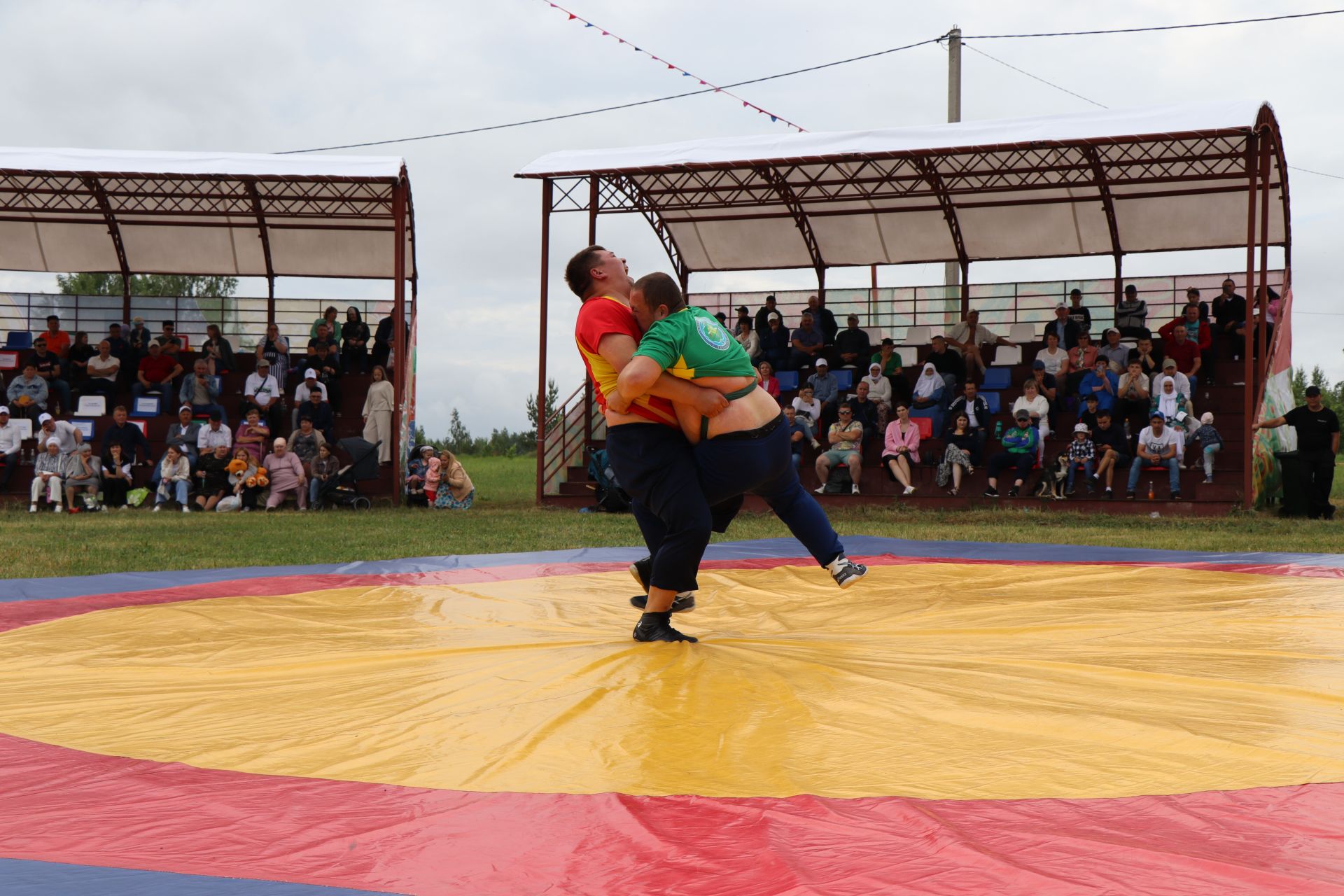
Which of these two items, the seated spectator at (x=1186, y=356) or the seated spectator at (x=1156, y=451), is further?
the seated spectator at (x=1186, y=356)

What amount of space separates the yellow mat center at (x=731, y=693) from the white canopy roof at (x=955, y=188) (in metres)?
8.67

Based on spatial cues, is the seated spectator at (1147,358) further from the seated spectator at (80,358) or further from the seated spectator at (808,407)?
the seated spectator at (80,358)

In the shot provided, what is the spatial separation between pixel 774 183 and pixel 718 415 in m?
12.7

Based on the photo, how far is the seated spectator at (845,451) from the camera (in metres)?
12.9

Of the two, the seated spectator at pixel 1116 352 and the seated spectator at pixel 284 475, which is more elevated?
the seated spectator at pixel 1116 352

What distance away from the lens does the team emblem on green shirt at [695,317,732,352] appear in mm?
3760

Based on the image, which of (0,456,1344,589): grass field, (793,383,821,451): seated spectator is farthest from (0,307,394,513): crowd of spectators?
(793,383,821,451): seated spectator

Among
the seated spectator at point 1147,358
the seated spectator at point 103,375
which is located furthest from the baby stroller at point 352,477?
the seated spectator at point 1147,358

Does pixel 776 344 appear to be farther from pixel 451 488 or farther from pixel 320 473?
pixel 320 473

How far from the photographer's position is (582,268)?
3.92 meters

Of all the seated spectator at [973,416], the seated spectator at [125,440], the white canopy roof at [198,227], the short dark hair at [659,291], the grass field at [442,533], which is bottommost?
the grass field at [442,533]

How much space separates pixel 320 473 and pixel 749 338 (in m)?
6.18

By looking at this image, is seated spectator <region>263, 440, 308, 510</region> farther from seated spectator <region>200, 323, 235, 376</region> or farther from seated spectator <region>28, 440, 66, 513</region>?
seated spectator <region>200, 323, 235, 376</region>

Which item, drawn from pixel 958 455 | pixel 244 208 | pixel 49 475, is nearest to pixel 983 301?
pixel 958 455
